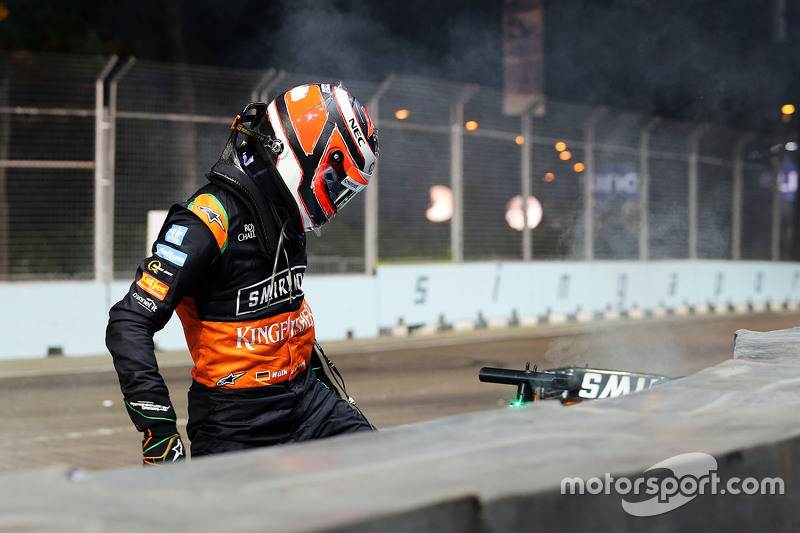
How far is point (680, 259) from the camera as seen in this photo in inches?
819

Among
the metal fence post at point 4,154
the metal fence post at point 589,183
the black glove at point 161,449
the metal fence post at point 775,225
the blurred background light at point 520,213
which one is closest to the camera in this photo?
the black glove at point 161,449

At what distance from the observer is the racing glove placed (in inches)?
109

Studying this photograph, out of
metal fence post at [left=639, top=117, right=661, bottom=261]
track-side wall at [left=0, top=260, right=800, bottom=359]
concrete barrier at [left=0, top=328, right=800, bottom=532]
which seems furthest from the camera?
metal fence post at [left=639, top=117, right=661, bottom=261]

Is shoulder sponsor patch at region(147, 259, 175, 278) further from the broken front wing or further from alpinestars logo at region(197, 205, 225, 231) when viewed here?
the broken front wing

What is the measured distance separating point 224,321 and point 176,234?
341 mm

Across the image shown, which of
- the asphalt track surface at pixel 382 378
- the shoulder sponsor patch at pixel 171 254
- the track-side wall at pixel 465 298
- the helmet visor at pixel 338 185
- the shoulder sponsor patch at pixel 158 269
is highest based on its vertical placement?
the helmet visor at pixel 338 185

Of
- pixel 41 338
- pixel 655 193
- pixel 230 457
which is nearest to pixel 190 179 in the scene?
pixel 41 338

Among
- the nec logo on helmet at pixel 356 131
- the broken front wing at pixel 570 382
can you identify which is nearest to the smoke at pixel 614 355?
the broken front wing at pixel 570 382

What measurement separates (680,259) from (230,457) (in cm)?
2037

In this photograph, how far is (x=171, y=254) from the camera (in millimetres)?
2900

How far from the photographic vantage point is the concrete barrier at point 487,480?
127cm

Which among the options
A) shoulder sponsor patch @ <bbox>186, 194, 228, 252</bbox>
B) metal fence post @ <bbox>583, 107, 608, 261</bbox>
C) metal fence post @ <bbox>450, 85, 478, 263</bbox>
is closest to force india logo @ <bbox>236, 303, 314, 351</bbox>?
shoulder sponsor patch @ <bbox>186, 194, 228, 252</bbox>

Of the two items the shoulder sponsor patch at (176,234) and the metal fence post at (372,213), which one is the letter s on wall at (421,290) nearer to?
the metal fence post at (372,213)

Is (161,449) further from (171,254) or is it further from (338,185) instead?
(338,185)
